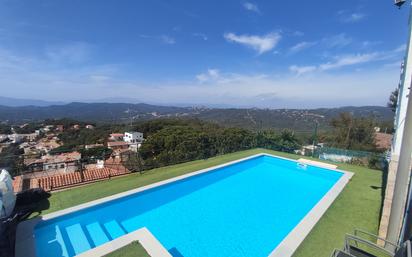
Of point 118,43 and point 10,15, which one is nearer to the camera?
point 10,15

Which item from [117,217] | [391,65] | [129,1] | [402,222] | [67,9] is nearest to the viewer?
[402,222]

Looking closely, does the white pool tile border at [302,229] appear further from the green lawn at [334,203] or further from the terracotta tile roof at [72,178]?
the terracotta tile roof at [72,178]

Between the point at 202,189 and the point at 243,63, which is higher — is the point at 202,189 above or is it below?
below

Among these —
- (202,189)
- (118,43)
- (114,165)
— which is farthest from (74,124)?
(202,189)

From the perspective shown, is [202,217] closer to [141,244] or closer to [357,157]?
[141,244]

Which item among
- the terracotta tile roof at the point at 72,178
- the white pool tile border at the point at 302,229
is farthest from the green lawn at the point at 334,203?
the terracotta tile roof at the point at 72,178

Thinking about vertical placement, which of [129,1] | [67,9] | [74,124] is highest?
[129,1]

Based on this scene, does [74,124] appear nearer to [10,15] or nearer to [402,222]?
[10,15]

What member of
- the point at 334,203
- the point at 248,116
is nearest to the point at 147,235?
the point at 334,203
